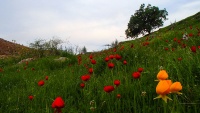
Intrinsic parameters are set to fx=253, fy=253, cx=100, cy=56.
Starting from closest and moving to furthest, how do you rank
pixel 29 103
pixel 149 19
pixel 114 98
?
pixel 114 98 < pixel 29 103 < pixel 149 19

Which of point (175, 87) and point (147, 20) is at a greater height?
point (147, 20)

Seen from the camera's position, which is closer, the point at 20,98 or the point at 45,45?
the point at 20,98

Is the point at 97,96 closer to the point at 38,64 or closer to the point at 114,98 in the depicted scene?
the point at 114,98

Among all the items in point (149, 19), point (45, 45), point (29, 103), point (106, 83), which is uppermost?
point (149, 19)

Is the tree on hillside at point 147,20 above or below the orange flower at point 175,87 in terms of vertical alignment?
above

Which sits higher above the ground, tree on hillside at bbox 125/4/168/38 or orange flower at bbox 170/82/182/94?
tree on hillside at bbox 125/4/168/38

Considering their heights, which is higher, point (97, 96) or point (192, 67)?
point (192, 67)

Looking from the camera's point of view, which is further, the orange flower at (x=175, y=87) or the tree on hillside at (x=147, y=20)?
the tree on hillside at (x=147, y=20)

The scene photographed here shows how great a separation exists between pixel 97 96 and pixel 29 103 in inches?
51.3

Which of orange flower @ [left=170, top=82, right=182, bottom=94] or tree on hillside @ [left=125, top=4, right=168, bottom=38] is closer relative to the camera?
orange flower @ [left=170, top=82, right=182, bottom=94]

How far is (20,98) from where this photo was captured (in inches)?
191

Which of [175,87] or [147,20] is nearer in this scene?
[175,87]

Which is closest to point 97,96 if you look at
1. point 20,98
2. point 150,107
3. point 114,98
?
point 114,98

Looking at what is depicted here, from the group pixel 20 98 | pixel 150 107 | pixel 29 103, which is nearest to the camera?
pixel 150 107
